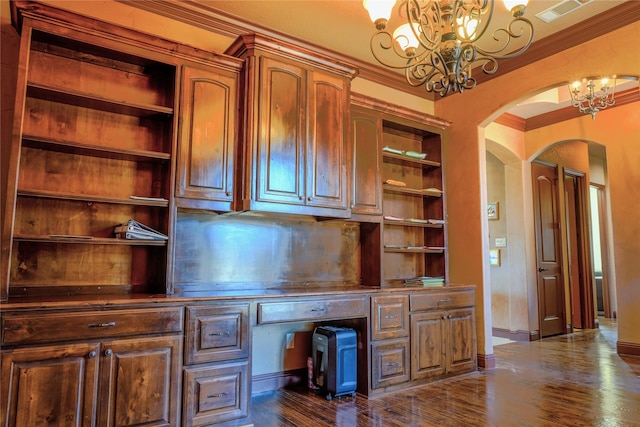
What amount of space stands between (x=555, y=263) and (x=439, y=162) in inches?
123

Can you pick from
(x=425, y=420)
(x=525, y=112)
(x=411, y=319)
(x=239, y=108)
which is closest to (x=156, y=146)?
(x=239, y=108)

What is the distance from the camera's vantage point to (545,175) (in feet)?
20.2

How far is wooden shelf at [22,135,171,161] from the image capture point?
2.49 metres

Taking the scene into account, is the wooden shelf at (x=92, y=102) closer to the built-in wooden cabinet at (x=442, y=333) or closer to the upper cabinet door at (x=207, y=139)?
the upper cabinet door at (x=207, y=139)

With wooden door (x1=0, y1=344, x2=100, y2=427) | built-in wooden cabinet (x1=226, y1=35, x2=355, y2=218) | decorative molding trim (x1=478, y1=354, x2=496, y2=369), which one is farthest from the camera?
decorative molding trim (x1=478, y1=354, x2=496, y2=369)

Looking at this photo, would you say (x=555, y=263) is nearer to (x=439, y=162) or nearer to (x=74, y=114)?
(x=439, y=162)

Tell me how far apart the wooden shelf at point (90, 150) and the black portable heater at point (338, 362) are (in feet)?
6.04

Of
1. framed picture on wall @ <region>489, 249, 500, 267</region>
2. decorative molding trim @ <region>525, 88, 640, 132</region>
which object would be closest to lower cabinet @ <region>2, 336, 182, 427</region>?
framed picture on wall @ <region>489, 249, 500, 267</region>

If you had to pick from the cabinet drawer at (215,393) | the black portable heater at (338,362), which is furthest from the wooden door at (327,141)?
the cabinet drawer at (215,393)

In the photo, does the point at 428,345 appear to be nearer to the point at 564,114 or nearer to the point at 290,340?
the point at 290,340

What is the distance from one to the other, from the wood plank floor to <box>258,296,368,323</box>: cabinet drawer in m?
0.66

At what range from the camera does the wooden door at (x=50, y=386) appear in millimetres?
2027

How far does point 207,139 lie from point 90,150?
2.44ft

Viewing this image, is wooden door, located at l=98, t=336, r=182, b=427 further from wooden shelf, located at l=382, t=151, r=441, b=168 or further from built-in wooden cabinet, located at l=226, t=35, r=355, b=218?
wooden shelf, located at l=382, t=151, r=441, b=168
